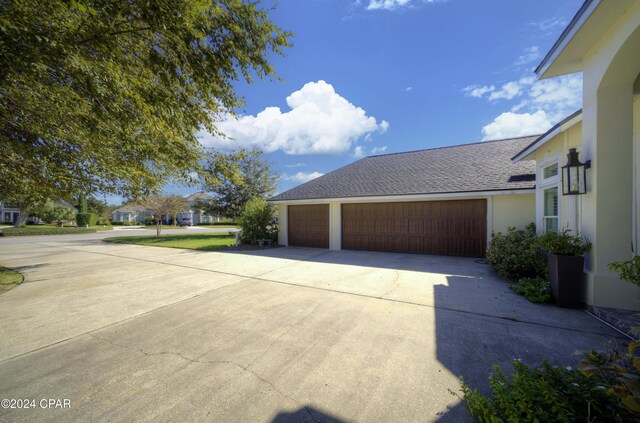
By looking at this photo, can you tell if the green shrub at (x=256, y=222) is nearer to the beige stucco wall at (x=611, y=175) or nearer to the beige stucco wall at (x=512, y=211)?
the beige stucco wall at (x=512, y=211)

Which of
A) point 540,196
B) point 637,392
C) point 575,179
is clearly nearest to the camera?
point 637,392

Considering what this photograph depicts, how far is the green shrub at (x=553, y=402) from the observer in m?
1.63

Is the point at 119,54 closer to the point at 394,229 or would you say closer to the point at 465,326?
the point at 465,326

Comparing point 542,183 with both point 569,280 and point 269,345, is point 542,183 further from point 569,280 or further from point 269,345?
point 269,345

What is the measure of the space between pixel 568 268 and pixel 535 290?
0.79 metres

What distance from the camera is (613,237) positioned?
3.86 m

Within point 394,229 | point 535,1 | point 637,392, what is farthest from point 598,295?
point 394,229

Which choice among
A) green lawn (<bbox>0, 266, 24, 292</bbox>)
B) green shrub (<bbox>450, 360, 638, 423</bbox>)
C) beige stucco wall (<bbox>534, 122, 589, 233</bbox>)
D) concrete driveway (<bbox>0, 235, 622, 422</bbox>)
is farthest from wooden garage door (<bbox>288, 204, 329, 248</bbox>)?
green shrub (<bbox>450, 360, 638, 423</bbox>)

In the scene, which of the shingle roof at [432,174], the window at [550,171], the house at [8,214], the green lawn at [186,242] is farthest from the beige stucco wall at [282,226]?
the house at [8,214]

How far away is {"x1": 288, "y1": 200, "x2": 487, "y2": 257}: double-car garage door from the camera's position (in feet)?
30.9

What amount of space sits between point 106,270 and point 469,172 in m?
13.8

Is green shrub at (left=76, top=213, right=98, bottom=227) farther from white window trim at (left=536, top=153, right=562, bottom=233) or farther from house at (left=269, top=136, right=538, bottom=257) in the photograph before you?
white window trim at (left=536, top=153, right=562, bottom=233)

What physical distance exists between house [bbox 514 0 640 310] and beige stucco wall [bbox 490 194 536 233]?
465cm

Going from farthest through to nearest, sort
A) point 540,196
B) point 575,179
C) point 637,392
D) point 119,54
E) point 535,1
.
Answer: point 540,196
point 535,1
point 575,179
point 119,54
point 637,392
